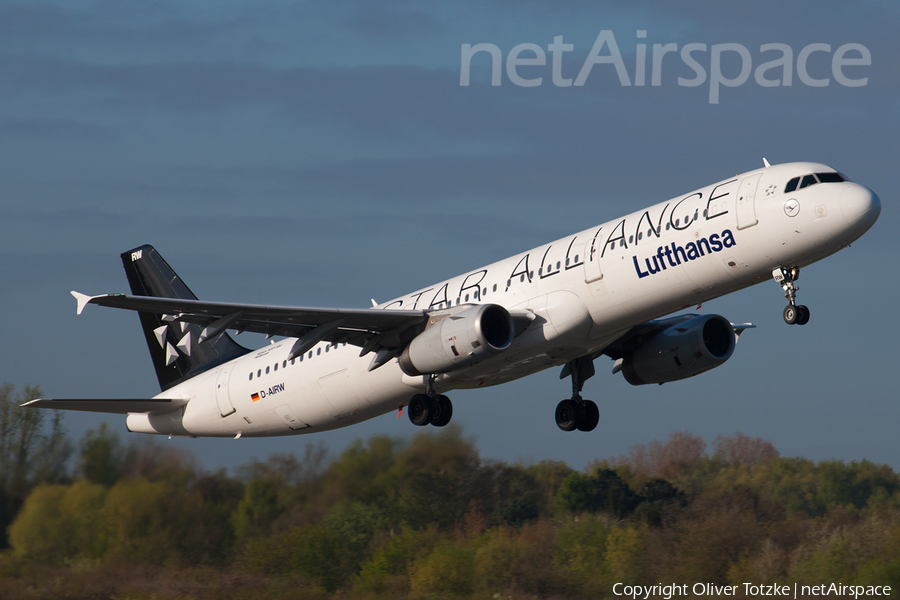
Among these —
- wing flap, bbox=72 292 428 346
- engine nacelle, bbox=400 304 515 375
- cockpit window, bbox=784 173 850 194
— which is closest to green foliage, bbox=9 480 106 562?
wing flap, bbox=72 292 428 346

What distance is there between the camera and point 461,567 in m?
46.2

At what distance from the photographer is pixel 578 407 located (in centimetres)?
3131

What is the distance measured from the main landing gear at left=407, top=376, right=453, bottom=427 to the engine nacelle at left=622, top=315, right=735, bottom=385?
6483 millimetres

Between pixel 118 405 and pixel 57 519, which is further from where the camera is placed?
pixel 57 519

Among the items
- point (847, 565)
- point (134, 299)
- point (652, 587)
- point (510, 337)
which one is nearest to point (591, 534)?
point (652, 587)

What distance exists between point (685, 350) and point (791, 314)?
669cm

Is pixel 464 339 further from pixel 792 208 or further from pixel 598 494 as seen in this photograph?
pixel 598 494

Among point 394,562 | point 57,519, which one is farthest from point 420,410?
point 394,562

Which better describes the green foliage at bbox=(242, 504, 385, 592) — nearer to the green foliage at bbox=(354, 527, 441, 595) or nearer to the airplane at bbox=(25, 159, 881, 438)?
the green foliage at bbox=(354, 527, 441, 595)

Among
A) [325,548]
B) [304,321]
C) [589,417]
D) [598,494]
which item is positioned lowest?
[325,548]

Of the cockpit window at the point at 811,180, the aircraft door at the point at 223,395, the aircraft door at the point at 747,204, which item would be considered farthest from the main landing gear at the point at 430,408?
the cockpit window at the point at 811,180

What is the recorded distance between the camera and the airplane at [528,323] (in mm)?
23531

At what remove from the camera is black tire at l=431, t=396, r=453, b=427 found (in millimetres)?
28297

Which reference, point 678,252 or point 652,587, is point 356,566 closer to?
point 652,587
